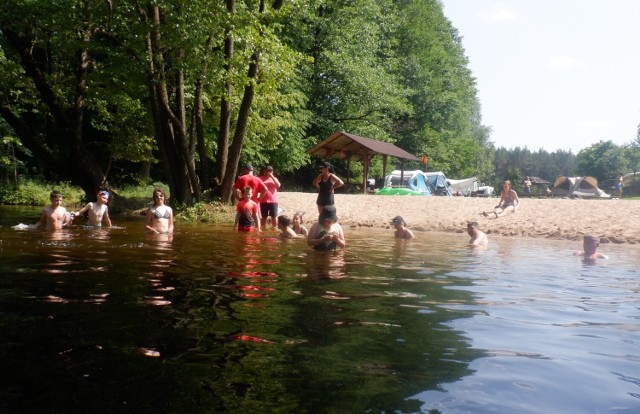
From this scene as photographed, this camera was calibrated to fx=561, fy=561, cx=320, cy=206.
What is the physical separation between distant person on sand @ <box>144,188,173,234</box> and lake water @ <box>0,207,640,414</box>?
11.2 feet

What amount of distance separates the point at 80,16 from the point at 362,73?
21788mm

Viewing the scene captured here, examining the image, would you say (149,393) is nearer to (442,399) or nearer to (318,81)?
(442,399)

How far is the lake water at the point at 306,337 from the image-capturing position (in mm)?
3039

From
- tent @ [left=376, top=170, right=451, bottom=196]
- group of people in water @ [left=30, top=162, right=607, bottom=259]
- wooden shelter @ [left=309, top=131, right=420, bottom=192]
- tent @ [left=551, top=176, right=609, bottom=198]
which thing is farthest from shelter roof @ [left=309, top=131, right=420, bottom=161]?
tent @ [left=551, top=176, right=609, bottom=198]

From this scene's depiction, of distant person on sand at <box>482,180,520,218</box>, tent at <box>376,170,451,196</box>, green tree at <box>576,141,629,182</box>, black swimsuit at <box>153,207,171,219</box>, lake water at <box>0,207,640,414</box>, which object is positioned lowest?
lake water at <box>0,207,640,414</box>

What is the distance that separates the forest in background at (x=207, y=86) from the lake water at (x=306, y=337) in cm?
1006

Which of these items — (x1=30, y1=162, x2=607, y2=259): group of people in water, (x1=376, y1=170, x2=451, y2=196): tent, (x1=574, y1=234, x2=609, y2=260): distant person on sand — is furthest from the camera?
(x1=376, y1=170, x2=451, y2=196): tent

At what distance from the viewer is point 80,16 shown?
1770 cm

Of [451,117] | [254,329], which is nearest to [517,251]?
[254,329]

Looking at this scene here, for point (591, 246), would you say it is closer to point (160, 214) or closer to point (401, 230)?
point (401, 230)

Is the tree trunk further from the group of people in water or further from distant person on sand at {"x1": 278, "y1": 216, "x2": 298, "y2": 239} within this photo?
distant person on sand at {"x1": 278, "y1": 216, "x2": 298, "y2": 239}

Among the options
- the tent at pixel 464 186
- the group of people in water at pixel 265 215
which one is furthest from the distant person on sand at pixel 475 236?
the tent at pixel 464 186

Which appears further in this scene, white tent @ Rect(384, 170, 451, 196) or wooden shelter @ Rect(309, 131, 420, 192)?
white tent @ Rect(384, 170, 451, 196)

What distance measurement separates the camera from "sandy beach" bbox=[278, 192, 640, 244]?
16875mm
